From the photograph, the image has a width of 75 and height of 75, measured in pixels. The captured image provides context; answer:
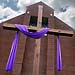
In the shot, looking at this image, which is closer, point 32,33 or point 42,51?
point 32,33

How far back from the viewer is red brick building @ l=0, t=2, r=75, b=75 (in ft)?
50.4

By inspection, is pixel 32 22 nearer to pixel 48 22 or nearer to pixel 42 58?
pixel 48 22

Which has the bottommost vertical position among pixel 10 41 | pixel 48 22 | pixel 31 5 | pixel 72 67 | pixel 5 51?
Result: pixel 72 67

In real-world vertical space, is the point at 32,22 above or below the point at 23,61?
above

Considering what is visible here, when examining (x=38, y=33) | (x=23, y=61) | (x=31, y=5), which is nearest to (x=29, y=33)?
(x=38, y=33)

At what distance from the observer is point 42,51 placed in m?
16.4

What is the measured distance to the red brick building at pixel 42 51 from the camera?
15366 millimetres

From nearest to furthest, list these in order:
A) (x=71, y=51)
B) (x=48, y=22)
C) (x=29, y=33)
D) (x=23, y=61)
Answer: (x=29, y=33) → (x=23, y=61) → (x=71, y=51) → (x=48, y=22)

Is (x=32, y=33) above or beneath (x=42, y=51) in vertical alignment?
beneath

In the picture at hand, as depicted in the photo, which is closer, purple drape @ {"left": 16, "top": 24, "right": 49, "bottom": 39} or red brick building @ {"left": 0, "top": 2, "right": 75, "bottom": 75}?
purple drape @ {"left": 16, "top": 24, "right": 49, "bottom": 39}

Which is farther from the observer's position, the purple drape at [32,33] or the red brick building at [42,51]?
the red brick building at [42,51]

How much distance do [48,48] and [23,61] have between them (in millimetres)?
2609

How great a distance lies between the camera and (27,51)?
16438mm

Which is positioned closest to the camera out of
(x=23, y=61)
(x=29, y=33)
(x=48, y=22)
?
(x=29, y=33)
